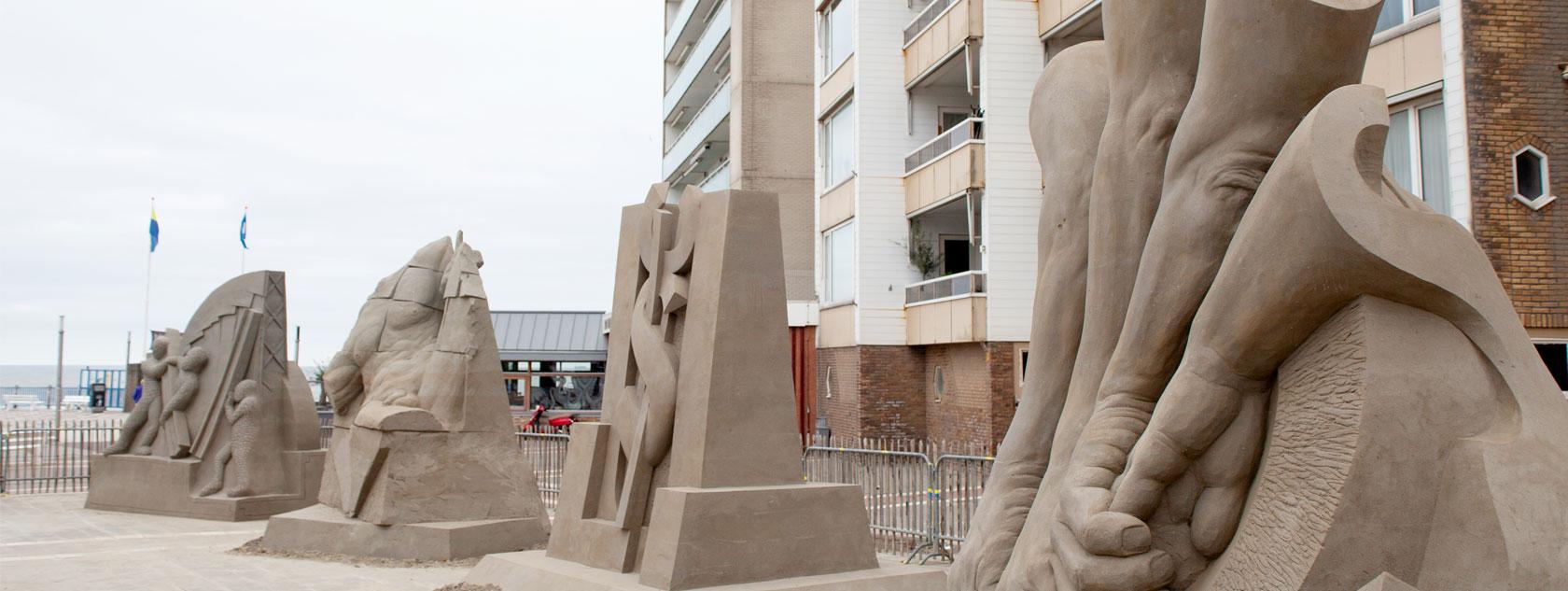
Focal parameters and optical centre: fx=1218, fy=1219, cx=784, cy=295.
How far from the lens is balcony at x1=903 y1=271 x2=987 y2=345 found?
19312mm

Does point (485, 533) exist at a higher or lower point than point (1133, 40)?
lower

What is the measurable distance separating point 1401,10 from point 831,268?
46.5 feet

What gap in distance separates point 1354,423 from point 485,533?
960 centimetres

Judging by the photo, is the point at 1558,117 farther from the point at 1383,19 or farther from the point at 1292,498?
the point at 1292,498

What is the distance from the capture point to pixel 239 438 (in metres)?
14.8

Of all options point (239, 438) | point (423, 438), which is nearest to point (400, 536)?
point (423, 438)

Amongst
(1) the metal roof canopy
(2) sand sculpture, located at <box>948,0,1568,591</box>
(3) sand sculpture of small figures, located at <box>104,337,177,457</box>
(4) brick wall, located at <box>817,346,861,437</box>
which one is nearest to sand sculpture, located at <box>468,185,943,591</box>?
(2) sand sculpture, located at <box>948,0,1568,591</box>

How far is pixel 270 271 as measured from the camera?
15.5 m

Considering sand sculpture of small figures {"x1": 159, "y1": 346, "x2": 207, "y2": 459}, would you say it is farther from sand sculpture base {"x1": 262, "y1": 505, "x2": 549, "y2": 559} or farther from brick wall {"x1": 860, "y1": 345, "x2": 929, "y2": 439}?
brick wall {"x1": 860, "y1": 345, "x2": 929, "y2": 439}

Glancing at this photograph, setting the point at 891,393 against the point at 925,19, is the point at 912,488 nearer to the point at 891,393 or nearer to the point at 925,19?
the point at 891,393

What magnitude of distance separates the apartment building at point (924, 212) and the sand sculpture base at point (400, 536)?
9.33 m

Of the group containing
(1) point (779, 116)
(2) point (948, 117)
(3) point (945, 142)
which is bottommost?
(3) point (945, 142)

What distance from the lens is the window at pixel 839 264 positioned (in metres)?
23.5

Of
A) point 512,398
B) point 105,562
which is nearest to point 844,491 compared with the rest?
point 105,562
